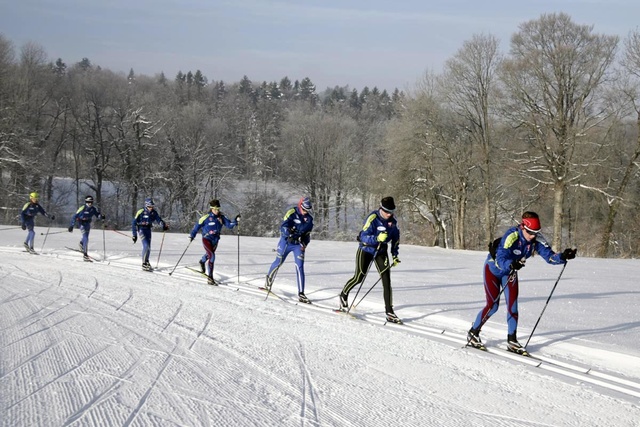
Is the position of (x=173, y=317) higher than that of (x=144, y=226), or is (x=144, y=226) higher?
(x=144, y=226)

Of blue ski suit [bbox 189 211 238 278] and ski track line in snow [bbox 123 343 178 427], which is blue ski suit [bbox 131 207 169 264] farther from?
ski track line in snow [bbox 123 343 178 427]

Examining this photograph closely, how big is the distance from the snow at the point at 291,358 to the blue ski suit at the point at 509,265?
64 cm

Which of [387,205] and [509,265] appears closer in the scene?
[509,265]

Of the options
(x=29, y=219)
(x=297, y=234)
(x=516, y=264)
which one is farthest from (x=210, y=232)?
(x=29, y=219)

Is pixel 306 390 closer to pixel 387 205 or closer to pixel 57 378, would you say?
pixel 57 378

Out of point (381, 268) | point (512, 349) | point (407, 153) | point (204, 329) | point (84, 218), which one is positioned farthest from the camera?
point (407, 153)

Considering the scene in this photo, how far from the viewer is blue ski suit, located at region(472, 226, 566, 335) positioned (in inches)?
287

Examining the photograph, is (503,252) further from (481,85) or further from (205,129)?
(205,129)

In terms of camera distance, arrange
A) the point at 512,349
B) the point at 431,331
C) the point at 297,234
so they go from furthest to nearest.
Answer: the point at 297,234 < the point at 431,331 < the point at 512,349

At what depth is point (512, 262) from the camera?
281 inches

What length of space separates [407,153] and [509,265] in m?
29.7

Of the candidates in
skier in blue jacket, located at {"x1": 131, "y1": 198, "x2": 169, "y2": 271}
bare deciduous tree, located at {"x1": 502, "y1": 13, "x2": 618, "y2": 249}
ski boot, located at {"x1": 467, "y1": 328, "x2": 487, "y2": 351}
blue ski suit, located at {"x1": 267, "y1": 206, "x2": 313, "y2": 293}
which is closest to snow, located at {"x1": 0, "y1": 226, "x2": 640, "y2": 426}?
ski boot, located at {"x1": 467, "y1": 328, "x2": 487, "y2": 351}

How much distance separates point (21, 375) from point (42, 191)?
4377cm

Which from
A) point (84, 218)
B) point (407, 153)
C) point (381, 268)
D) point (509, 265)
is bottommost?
point (381, 268)
